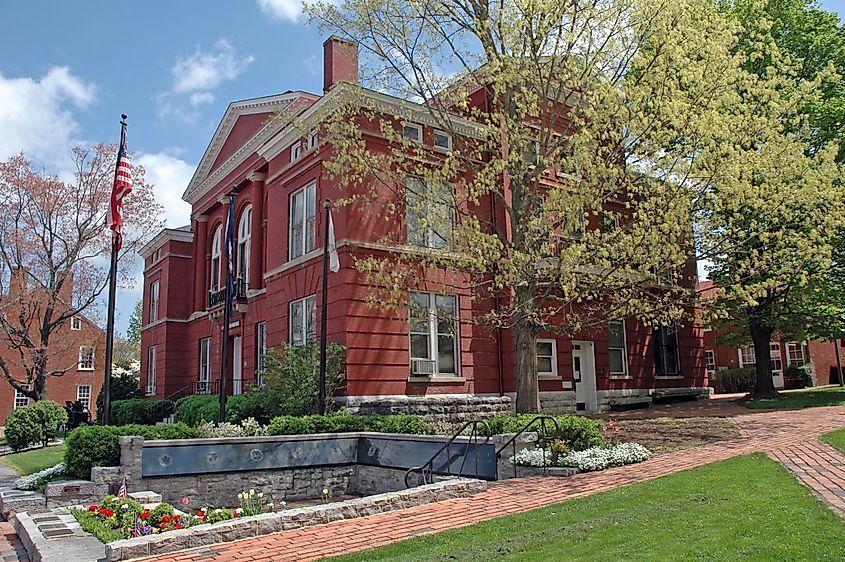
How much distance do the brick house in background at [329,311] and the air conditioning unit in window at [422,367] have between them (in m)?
0.03

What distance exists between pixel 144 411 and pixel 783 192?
78.9 feet

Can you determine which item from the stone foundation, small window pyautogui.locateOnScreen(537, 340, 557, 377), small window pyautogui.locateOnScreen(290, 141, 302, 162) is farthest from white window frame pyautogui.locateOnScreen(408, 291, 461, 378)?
small window pyautogui.locateOnScreen(290, 141, 302, 162)

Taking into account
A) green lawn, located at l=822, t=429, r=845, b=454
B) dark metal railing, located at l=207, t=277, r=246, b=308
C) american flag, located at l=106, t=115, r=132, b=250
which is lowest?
green lawn, located at l=822, t=429, r=845, b=454

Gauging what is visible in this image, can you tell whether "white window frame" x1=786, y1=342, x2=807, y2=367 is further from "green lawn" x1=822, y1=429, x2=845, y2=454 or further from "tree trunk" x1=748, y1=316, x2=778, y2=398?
"green lawn" x1=822, y1=429, x2=845, y2=454

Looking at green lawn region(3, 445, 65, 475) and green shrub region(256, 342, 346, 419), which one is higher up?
green shrub region(256, 342, 346, 419)

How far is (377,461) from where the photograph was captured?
13727 mm

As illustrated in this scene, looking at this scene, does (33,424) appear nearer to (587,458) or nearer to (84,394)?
(587,458)

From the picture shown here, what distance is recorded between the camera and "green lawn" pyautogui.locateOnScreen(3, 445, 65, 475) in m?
16.7

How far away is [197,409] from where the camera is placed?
75.9 feet

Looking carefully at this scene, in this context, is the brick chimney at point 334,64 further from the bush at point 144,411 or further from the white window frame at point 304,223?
the bush at point 144,411

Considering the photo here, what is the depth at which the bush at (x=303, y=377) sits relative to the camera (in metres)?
17.5

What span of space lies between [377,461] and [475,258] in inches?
174

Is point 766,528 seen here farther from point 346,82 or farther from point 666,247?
point 346,82

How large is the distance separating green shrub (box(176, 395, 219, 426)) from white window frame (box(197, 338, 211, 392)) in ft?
11.2
